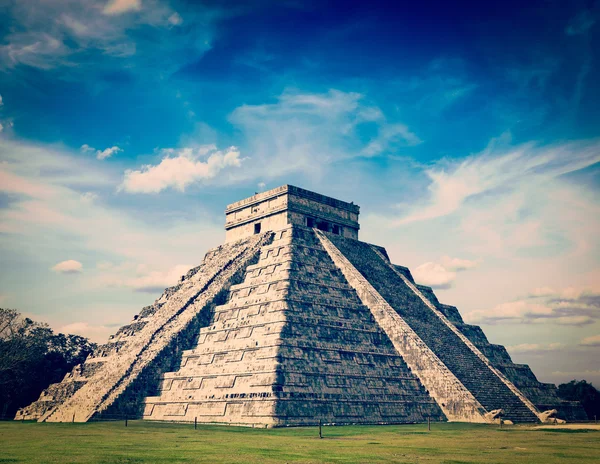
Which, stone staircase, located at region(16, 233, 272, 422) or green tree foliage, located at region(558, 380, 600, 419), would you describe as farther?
green tree foliage, located at region(558, 380, 600, 419)

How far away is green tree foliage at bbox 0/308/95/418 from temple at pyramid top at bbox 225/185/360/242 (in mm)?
15301

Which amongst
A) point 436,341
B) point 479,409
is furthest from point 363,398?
point 436,341

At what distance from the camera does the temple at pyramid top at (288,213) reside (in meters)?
40.2

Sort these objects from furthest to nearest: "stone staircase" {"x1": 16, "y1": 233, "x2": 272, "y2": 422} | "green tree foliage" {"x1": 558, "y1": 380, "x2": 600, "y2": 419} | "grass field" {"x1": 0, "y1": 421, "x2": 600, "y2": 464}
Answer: "green tree foliage" {"x1": 558, "y1": 380, "x2": 600, "y2": 419} → "stone staircase" {"x1": 16, "y1": 233, "x2": 272, "y2": 422} → "grass field" {"x1": 0, "y1": 421, "x2": 600, "y2": 464}

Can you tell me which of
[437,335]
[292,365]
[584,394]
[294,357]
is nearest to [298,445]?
[292,365]

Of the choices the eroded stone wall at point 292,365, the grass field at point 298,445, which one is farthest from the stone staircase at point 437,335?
the grass field at point 298,445

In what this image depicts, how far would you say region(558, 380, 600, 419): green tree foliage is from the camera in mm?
52844

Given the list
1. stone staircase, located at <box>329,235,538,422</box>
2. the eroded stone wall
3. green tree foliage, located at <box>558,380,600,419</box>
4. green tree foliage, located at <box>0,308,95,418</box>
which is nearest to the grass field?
the eroded stone wall

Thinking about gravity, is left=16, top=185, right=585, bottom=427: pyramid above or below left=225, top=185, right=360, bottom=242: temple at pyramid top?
below

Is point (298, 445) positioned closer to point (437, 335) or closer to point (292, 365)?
point (292, 365)

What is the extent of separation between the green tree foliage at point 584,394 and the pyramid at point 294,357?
1935 cm

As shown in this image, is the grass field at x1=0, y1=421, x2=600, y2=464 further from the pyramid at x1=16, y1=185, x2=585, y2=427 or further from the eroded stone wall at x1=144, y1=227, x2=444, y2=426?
the pyramid at x1=16, y1=185, x2=585, y2=427

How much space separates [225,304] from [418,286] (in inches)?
637

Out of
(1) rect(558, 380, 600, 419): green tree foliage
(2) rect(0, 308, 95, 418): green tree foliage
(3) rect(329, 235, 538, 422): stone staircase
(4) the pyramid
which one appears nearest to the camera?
(4) the pyramid
